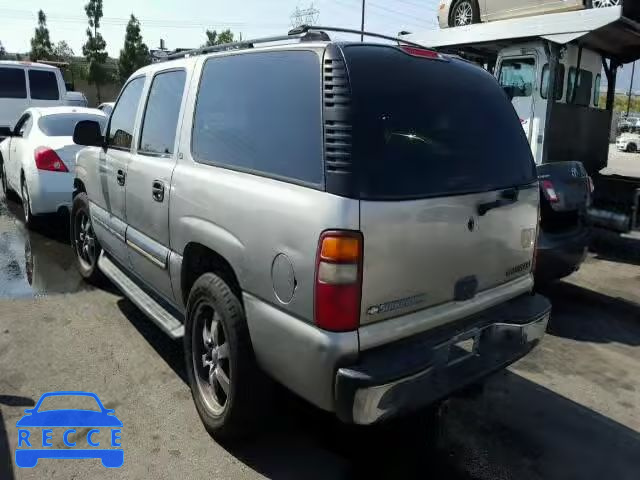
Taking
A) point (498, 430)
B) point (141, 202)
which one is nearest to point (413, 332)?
point (498, 430)

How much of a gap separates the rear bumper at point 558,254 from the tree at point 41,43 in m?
53.0

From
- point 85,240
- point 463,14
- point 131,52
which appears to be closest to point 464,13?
point 463,14

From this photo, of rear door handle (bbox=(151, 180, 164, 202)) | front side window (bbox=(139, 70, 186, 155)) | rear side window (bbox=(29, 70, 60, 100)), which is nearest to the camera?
rear door handle (bbox=(151, 180, 164, 202))

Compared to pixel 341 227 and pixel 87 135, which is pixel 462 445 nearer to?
pixel 341 227

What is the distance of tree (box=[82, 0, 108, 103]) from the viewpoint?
4447 cm

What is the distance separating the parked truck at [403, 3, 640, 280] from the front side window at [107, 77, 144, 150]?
3535mm

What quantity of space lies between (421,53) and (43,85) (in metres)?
12.6

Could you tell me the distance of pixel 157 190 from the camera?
3.56 meters

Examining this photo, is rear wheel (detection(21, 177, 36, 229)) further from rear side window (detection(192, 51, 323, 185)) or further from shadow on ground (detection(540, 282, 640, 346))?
shadow on ground (detection(540, 282, 640, 346))

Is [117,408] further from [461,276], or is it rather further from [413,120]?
[413,120]

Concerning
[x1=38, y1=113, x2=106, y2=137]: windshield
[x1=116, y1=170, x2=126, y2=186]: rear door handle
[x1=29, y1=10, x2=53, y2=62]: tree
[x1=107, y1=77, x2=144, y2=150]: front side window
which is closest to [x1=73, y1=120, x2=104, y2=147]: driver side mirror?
[x1=107, y1=77, x2=144, y2=150]: front side window

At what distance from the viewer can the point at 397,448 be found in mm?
3086

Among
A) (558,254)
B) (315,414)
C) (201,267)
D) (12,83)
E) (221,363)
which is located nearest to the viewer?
(221,363)

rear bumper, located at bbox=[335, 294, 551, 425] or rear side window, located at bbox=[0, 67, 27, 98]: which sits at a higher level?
rear side window, located at bbox=[0, 67, 27, 98]
